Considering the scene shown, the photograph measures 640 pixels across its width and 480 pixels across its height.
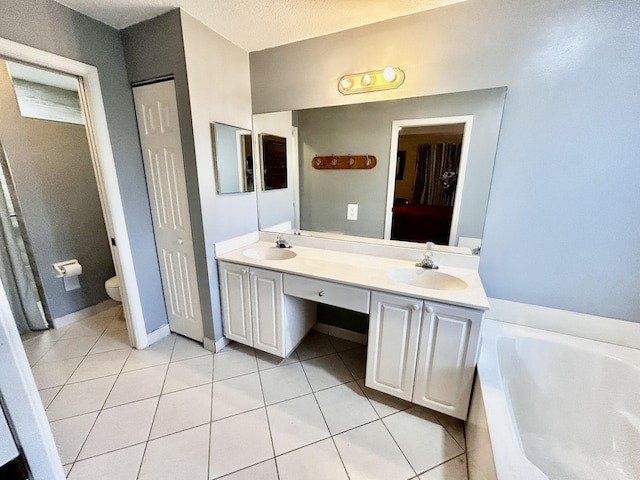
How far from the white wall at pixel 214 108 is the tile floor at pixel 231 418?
47 centimetres

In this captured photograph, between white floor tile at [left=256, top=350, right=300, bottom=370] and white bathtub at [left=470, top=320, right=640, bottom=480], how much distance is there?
4.21 ft

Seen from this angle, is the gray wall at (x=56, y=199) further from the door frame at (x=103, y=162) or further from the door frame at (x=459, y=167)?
the door frame at (x=459, y=167)

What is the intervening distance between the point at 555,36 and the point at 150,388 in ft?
10.0

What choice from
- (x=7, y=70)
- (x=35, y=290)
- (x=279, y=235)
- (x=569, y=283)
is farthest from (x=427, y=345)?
(x=7, y=70)

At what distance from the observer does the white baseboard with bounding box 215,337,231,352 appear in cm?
204

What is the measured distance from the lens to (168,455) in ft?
4.26

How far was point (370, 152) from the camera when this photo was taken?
6.03ft

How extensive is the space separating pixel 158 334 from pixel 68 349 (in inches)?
26.4

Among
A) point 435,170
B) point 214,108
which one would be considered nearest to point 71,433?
point 214,108

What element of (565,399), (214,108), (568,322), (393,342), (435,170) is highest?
(214,108)

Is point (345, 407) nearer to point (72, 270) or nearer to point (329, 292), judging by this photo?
point (329, 292)

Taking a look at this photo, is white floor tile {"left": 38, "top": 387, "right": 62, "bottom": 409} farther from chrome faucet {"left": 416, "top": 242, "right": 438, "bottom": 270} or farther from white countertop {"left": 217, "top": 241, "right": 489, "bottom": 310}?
chrome faucet {"left": 416, "top": 242, "right": 438, "bottom": 270}

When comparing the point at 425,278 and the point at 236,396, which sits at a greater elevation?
the point at 425,278

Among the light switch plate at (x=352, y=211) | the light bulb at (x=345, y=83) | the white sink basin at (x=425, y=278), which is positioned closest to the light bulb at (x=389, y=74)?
the light bulb at (x=345, y=83)
